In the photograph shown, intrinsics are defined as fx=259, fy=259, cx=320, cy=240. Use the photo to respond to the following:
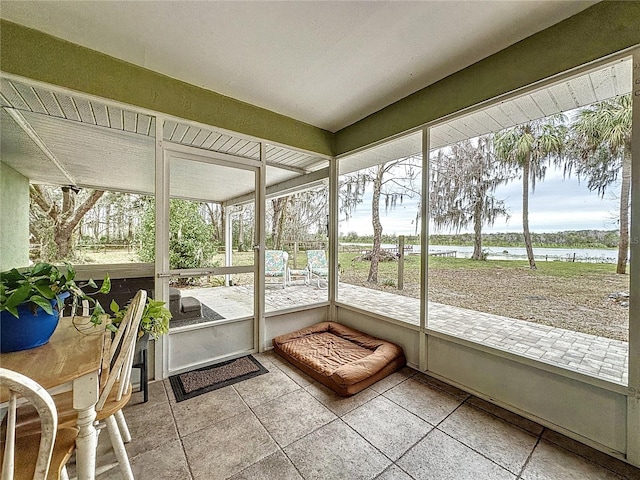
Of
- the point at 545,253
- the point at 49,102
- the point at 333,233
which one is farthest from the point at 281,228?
the point at 545,253

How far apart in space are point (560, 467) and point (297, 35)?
3.16 meters

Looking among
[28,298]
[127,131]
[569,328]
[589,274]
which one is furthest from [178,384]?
[589,274]

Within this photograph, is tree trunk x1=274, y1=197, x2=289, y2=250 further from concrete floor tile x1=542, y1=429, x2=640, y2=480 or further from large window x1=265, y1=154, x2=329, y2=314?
concrete floor tile x1=542, y1=429, x2=640, y2=480

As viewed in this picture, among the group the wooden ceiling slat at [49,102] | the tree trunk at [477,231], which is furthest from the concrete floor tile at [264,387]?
the wooden ceiling slat at [49,102]

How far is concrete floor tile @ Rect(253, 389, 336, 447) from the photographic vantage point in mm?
1690

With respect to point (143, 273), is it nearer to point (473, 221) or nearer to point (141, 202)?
point (141, 202)

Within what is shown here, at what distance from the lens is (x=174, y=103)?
2.35m

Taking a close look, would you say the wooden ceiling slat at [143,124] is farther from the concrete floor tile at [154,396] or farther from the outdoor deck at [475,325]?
the concrete floor tile at [154,396]

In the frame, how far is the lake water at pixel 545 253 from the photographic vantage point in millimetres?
1722

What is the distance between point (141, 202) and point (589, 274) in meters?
3.54

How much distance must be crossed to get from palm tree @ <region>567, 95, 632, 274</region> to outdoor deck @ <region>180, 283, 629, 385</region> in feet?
1.84

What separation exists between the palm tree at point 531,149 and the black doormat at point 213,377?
262cm

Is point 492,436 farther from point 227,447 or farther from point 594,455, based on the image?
point 227,447

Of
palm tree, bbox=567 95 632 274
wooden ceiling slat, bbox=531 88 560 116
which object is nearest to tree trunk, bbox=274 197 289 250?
wooden ceiling slat, bbox=531 88 560 116
